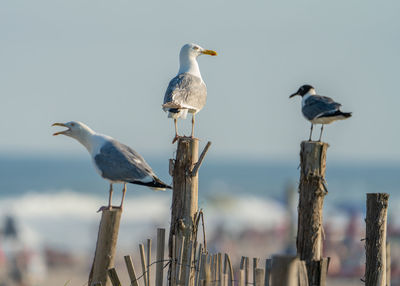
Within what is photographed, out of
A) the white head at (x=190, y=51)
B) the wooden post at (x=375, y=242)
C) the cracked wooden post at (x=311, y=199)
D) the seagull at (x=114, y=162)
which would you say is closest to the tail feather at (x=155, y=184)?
the seagull at (x=114, y=162)

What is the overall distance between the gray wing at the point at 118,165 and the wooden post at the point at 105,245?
444 millimetres

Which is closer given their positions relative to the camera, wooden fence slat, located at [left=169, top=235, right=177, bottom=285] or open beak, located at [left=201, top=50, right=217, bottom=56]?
wooden fence slat, located at [left=169, top=235, right=177, bottom=285]

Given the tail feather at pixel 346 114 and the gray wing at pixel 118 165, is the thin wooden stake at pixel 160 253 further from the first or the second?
the tail feather at pixel 346 114

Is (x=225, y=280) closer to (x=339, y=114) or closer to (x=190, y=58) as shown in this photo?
(x=339, y=114)

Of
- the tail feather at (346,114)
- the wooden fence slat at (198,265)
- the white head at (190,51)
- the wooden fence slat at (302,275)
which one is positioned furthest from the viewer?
the white head at (190,51)

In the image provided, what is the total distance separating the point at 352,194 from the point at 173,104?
52428 mm

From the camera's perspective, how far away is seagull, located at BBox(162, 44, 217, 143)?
26.5 feet

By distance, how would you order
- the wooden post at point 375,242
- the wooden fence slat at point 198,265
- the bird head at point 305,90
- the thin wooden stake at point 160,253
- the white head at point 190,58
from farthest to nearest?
the white head at point 190,58
the bird head at point 305,90
the wooden post at point 375,242
the thin wooden stake at point 160,253
the wooden fence slat at point 198,265

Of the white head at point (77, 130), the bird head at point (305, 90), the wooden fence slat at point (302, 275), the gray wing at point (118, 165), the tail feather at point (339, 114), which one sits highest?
the bird head at point (305, 90)

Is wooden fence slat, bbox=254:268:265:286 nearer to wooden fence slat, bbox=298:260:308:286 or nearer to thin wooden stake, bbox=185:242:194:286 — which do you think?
wooden fence slat, bbox=298:260:308:286

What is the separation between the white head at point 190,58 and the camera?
9.08 metres

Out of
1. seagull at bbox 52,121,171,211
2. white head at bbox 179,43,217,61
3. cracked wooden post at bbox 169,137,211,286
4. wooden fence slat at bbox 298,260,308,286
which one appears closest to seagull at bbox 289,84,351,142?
cracked wooden post at bbox 169,137,211,286

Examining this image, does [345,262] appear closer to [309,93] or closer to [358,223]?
[358,223]

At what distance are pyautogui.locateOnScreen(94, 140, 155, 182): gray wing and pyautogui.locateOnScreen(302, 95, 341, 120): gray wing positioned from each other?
1574 mm
